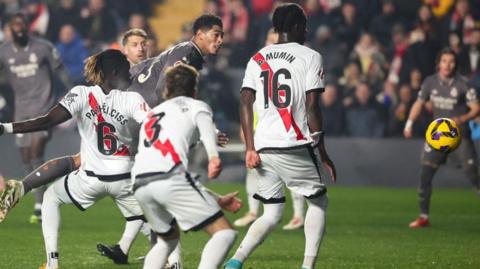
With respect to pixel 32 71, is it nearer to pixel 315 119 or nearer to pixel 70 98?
pixel 70 98

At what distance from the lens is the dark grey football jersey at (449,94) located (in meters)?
15.7

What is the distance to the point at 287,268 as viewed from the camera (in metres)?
10.5

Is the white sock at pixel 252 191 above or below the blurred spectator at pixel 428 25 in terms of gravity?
below

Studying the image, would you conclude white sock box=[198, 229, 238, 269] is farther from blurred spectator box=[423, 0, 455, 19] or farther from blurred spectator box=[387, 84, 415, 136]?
blurred spectator box=[423, 0, 455, 19]

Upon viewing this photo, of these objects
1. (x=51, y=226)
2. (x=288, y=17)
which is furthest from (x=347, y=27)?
(x=51, y=226)

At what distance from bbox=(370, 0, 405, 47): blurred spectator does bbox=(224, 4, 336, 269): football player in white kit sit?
49.3 feet

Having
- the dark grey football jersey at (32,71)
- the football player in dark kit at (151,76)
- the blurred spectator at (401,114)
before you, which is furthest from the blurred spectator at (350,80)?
the football player in dark kit at (151,76)

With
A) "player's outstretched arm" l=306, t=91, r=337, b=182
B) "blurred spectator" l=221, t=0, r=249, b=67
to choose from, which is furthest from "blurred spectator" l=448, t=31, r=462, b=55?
"player's outstretched arm" l=306, t=91, r=337, b=182

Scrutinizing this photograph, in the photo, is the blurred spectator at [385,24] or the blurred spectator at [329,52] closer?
the blurred spectator at [329,52]

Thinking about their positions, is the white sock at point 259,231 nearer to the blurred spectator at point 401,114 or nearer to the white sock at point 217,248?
the white sock at point 217,248

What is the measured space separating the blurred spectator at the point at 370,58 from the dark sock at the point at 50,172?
13256 millimetres

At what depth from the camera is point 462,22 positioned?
78.7 ft

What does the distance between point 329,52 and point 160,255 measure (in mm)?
16131

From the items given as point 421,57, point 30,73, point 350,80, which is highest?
point 30,73
